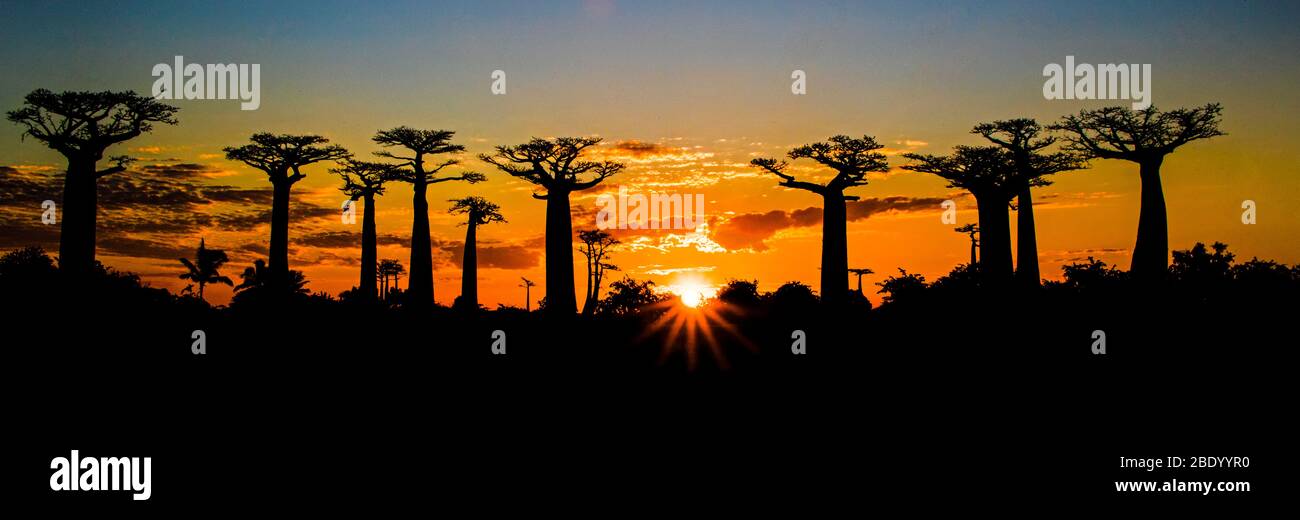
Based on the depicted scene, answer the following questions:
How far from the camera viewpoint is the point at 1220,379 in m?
27.2

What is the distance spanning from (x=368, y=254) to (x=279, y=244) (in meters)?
7.11

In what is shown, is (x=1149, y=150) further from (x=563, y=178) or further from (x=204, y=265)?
(x=204, y=265)

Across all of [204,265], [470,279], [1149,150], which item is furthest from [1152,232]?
[204,265]

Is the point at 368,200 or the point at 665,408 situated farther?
the point at 368,200

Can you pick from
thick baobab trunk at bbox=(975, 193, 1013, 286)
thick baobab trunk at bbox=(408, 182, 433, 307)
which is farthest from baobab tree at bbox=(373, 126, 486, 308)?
thick baobab trunk at bbox=(975, 193, 1013, 286)

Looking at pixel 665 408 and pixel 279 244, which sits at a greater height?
pixel 279 244

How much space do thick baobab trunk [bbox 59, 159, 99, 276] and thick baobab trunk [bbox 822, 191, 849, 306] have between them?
3338 cm

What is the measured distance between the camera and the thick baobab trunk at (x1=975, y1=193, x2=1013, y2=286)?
153ft

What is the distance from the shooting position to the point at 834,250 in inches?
1909
